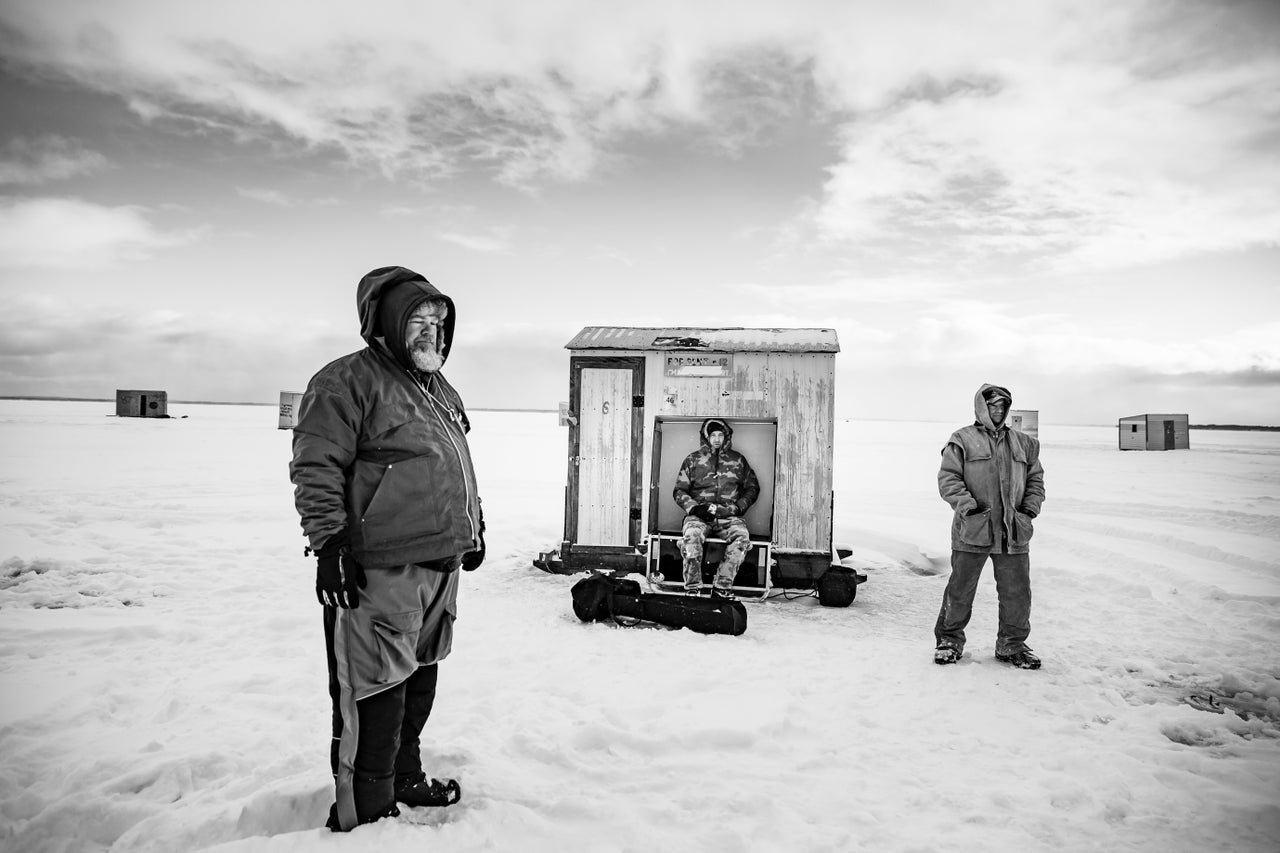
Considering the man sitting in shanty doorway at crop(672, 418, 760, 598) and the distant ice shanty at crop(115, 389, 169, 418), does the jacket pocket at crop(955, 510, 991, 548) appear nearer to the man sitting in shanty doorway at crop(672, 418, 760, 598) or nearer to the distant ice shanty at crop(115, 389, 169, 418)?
the man sitting in shanty doorway at crop(672, 418, 760, 598)

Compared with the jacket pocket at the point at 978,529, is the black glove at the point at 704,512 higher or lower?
lower

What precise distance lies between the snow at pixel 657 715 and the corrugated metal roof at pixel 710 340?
256cm

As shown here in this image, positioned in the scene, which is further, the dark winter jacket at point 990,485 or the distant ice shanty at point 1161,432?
the distant ice shanty at point 1161,432

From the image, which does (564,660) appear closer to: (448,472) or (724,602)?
(724,602)

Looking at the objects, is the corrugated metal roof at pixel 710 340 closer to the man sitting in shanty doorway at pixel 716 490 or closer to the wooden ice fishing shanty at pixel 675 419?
the wooden ice fishing shanty at pixel 675 419

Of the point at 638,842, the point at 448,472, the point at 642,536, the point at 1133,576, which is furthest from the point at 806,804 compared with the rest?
the point at 1133,576

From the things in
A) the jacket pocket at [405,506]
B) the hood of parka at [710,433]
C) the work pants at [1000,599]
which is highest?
the hood of parka at [710,433]

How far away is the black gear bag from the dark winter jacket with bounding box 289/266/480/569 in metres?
3.30

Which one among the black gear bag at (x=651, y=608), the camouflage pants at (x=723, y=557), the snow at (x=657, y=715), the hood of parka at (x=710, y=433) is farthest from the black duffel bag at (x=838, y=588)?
the hood of parka at (x=710, y=433)

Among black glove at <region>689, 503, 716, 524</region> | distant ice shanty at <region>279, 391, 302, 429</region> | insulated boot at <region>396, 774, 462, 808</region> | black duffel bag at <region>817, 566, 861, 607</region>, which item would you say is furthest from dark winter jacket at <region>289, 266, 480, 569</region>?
distant ice shanty at <region>279, 391, 302, 429</region>

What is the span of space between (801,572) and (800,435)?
1369 mm

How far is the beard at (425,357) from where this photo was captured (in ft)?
8.85

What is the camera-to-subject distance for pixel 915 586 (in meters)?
7.63

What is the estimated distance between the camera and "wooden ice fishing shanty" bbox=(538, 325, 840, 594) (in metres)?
7.25
